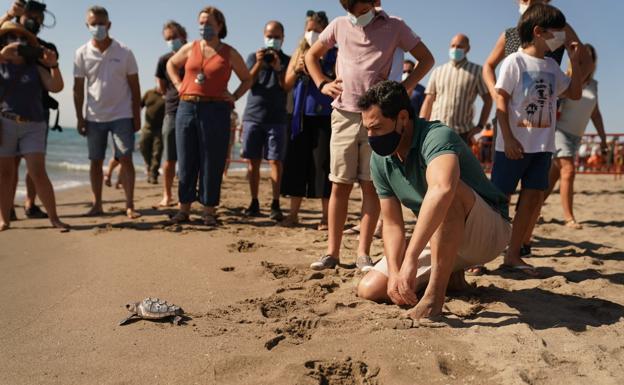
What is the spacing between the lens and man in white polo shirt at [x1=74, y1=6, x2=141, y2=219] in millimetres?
5191

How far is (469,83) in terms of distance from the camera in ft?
16.2

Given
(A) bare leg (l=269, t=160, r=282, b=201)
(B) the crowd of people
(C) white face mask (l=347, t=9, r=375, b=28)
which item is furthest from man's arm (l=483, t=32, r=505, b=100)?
(A) bare leg (l=269, t=160, r=282, b=201)

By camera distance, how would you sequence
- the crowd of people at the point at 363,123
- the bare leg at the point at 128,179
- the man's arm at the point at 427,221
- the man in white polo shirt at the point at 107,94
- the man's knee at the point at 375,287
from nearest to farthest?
the man's arm at the point at 427,221 → the crowd of people at the point at 363,123 → the man's knee at the point at 375,287 → the man in white polo shirt at the point at 107,94 → the bare leg at the point at 128,179

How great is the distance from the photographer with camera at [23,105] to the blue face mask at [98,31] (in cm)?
47

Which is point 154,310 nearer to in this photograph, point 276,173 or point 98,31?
point 276,173

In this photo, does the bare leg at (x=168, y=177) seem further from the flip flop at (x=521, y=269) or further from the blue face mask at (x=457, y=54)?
the flip flop at (x=521, y=269)

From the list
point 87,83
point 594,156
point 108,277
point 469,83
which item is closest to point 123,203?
point 87,83

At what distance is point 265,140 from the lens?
5.55 metres

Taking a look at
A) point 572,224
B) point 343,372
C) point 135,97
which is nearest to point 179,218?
point 135,97

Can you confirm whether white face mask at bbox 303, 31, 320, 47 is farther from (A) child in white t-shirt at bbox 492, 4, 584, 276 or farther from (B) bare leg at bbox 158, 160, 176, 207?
(B) bare leg at bbox 158, 160, 176, 207

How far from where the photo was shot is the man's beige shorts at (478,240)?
8.48 ft

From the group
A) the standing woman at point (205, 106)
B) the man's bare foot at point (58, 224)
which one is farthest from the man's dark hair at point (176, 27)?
the man's bare foot at point (58, 224)

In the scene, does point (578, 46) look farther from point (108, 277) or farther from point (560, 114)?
point (108, 277)

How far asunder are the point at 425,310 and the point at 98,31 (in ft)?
13.6
